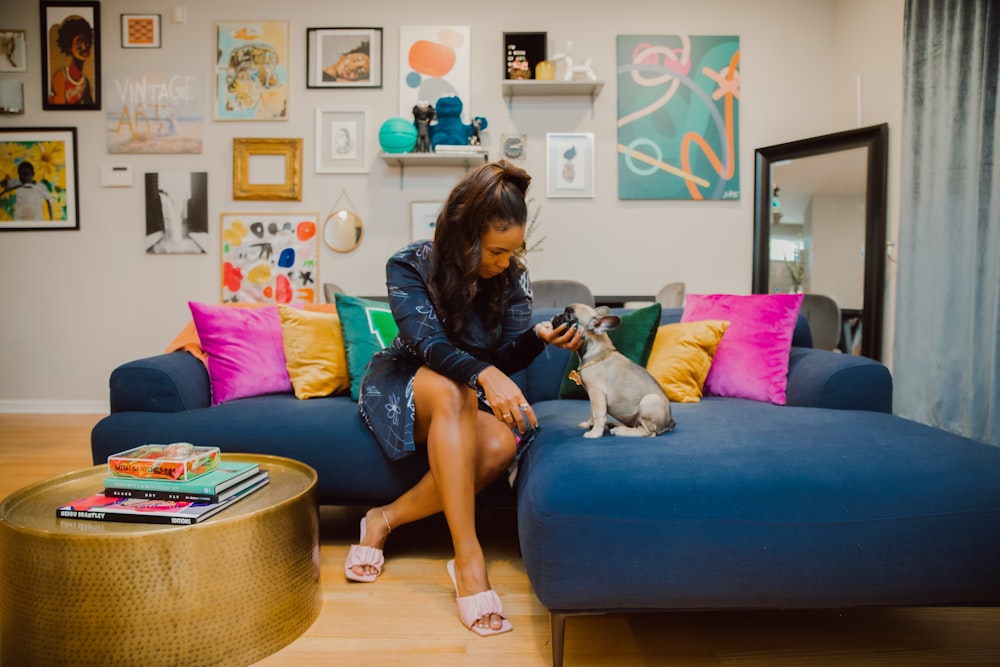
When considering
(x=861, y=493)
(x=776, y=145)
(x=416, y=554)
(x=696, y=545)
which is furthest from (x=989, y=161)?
(x=416, y=554)

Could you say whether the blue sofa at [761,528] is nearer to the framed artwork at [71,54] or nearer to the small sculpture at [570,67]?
the small sculpture at [570,67]

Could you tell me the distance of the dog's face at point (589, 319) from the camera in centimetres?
163

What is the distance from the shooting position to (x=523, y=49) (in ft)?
13.4

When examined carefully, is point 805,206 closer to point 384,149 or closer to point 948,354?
point 948,354

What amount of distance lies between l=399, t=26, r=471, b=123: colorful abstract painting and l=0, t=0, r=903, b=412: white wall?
0.23 ft

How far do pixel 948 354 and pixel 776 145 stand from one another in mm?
1803

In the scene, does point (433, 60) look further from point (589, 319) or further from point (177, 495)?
point (177, 495)

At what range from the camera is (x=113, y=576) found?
1.13 metres

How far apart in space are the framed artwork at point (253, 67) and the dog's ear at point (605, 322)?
3.29m

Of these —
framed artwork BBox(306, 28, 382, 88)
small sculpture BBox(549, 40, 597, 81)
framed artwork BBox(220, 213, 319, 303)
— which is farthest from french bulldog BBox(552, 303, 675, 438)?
framed artwork BBox(306, 28, 382, 88)

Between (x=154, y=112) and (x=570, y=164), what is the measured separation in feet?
9.03

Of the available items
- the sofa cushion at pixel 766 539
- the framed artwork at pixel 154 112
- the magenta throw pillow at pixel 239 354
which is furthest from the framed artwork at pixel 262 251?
the sofa cushion at pixel 766 539

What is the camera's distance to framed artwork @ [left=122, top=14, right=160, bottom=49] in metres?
4.15

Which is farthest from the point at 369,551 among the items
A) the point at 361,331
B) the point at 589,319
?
the point at 589,319
